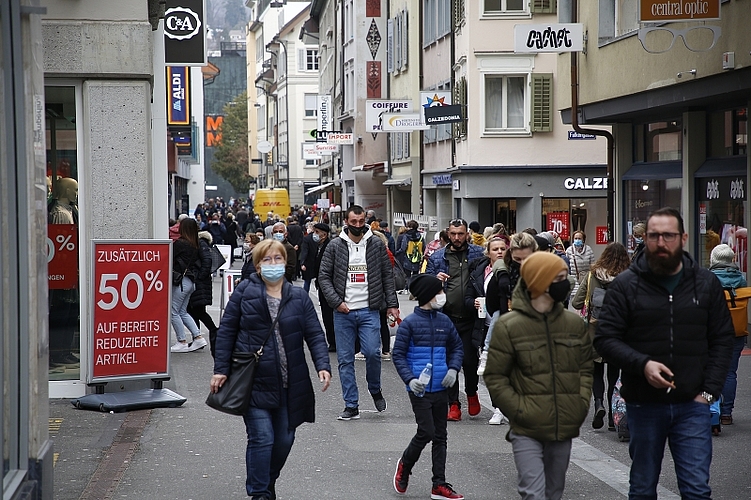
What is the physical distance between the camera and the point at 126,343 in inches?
424

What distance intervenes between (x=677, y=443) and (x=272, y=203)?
55.9 metres

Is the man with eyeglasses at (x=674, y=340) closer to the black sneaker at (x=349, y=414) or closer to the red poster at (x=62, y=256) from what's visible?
the black sneaker at (x=349, y=414)

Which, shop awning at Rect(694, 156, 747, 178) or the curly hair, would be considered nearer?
the curly hair

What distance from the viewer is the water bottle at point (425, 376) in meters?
7.40

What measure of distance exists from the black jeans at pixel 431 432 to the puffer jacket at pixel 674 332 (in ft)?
6.62

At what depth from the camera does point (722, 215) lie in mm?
16703

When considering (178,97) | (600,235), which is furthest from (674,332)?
(178,97)

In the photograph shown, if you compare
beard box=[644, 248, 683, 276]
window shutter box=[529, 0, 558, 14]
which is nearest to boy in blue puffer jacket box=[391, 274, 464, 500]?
beard box=[644, 248, 683, 276]

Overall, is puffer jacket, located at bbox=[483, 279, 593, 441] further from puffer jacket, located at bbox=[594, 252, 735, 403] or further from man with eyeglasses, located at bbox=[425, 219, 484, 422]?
man with eyeglasses, located at bbox=[425, 219, 484, 422]

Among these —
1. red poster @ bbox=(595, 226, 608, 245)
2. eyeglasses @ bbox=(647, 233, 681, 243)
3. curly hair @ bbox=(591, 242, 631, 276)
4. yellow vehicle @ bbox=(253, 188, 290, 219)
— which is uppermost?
yellow vehicle @ bbox=(253, 188, 290, 219)

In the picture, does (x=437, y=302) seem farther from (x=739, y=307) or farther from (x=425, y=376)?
(x=739, y=307)

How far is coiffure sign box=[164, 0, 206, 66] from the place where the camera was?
13711 mm

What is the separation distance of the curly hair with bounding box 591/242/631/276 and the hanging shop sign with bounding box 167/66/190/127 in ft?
83.1

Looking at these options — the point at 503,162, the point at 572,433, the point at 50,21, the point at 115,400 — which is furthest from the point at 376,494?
the point at 503,162
